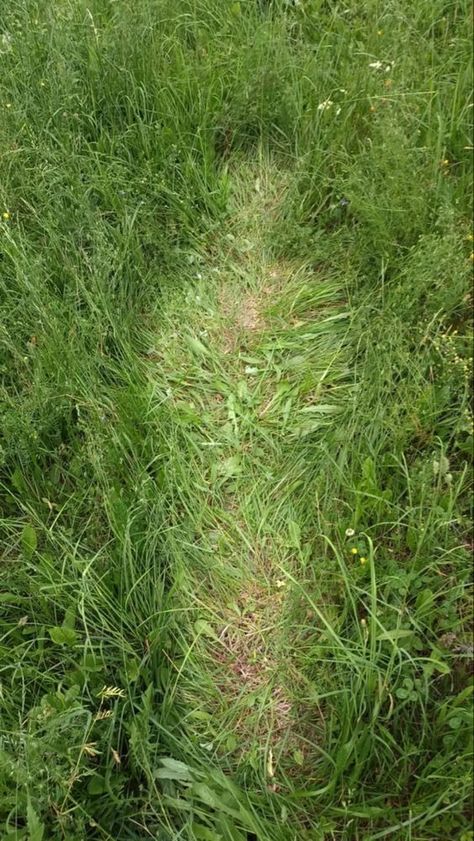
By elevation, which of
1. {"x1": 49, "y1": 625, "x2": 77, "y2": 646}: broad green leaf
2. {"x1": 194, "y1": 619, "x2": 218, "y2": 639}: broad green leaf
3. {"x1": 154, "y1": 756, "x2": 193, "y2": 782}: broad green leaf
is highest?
{"x1": 49, "y1": 625, "x2": 77, "y2": 646}: broad green leaf

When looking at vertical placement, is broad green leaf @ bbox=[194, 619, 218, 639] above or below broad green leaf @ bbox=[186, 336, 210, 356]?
below

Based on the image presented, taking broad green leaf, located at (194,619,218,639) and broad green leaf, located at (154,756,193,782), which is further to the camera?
broad green leaf, located at (194,619,218,639)

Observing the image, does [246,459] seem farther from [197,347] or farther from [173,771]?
[173,771]

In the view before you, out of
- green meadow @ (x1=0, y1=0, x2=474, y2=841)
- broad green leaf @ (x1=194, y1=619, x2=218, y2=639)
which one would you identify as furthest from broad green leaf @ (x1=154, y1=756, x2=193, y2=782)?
broad green leaf @ (x1=194, y1=619, x2=218, y2=639)

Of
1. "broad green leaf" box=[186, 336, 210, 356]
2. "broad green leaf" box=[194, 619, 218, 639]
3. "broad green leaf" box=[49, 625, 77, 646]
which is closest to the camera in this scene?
"broad green leaf" box=[49, 625, 77, 646]

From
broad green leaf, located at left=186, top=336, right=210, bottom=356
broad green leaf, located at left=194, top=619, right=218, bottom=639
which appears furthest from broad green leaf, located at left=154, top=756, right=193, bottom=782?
broad green leaf, located at left=186, top=336, right=210, bottom=356

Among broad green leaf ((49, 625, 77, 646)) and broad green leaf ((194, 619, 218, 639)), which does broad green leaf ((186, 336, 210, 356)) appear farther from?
broad green leaf ((49, 625, 77, 646))

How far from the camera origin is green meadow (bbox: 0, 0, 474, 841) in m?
1.71

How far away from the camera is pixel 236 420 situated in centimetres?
243

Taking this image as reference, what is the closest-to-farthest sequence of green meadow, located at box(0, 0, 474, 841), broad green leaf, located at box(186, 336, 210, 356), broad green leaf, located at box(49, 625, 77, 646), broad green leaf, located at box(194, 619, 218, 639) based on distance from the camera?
1. green meadow, located at box(0, 0, 474, 841)
2. broad green leaf, located at box(49, 625, 77, 646)
3. broad green leaf, located at box(194, 619, 218, 639)
4. broad green leaf, located at box(186, 336, 210, 356)

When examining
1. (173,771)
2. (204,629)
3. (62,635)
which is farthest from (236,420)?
(173,771)

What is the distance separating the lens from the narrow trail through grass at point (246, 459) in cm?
190

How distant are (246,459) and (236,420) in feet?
0.56

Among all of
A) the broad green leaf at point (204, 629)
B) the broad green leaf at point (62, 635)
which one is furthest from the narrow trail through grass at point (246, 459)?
the broad green leaf at point (62, 635)
